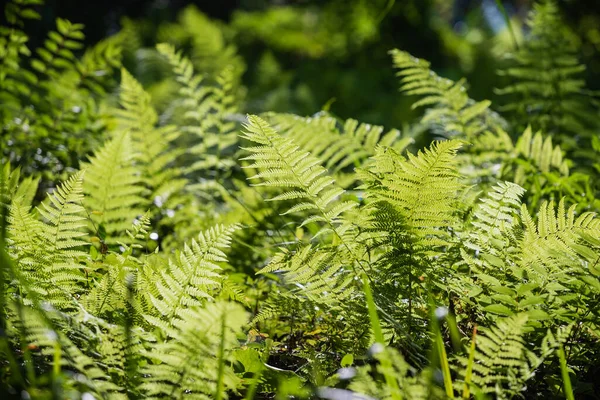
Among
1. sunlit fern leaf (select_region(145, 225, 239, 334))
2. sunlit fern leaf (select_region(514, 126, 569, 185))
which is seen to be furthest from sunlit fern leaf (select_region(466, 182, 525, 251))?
sunlit fern leaf (select_region(514, 126, 569, 185))

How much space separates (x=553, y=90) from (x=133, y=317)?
2188mm

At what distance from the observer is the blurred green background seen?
15.7 feet

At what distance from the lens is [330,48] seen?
6633 mm

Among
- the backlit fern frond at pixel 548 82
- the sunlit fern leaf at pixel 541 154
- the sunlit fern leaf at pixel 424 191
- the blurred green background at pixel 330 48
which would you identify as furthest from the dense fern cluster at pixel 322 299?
the blurred green background at pixel 330 48

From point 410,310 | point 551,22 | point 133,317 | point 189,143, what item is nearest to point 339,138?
point 410,310

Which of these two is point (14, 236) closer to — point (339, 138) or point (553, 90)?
point (339, 138)

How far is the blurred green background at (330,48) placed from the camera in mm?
4789

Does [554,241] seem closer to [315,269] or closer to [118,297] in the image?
[315,269]

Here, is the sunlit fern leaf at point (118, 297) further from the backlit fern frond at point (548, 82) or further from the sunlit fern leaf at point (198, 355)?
the backlit fern frond at point (548, 82)

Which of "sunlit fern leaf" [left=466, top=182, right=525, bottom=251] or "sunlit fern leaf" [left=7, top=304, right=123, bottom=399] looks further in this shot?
"sunlit fern leaf" [left=466, top=182, right=525, bottom=251]

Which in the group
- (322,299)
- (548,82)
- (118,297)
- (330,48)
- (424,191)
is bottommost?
(118,297)

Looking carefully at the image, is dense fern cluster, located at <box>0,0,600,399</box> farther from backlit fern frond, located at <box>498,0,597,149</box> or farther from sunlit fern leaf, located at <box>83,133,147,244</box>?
backlit fern frond, located at <box>498,0,597,149</box>

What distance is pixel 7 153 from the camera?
2.20 metres

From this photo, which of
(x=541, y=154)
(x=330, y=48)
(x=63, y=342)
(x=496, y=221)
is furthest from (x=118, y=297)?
(x=330, y=48)
